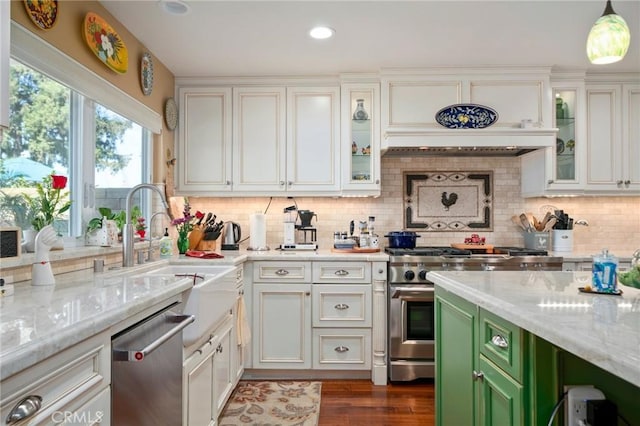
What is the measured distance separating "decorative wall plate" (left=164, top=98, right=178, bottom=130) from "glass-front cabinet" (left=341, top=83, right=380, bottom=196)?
1.41 metres

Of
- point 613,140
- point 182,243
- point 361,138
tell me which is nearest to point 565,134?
point 613,140

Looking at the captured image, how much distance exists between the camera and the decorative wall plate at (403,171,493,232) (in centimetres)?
366

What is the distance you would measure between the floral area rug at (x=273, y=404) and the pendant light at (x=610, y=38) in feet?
7.66

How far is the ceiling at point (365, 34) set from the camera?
7.68 feet

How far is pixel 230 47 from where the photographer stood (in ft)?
9.41

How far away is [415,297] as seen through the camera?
2965mm

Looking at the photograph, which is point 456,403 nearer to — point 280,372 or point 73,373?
point 73,373

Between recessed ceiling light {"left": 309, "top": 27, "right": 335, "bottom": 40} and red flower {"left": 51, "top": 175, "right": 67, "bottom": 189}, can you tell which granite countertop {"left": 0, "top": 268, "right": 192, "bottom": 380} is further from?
recessed ceiling light {"left": 309, "top": 27, "right": 335, "bottom": 40}

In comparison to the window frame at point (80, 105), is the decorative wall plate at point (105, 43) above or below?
above

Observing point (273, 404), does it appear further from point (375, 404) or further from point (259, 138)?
point (259, 138)

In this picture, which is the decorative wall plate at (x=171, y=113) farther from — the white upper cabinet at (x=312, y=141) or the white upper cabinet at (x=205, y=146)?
the white upper cabinet at (x=312, y=141)

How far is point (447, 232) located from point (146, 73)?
2.80 metres

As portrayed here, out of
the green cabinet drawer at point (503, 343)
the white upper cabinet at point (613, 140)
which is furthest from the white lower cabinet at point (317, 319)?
the white upper cabinet at point (613, 140)

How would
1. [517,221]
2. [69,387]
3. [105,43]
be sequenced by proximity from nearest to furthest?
[69,387], [105,43], [517,221]
